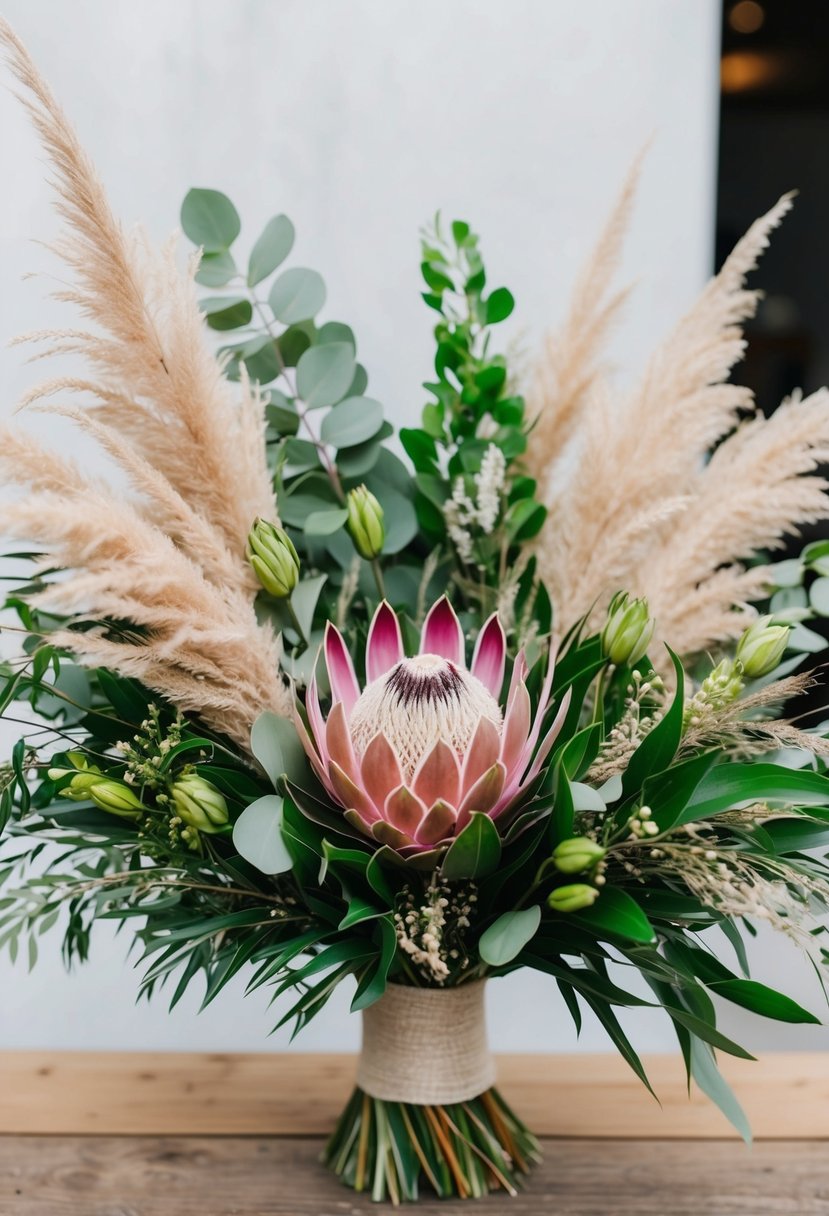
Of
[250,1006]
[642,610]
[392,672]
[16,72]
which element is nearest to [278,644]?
[392,672]

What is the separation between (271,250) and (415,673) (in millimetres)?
394

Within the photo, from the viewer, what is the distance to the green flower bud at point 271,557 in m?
0.59

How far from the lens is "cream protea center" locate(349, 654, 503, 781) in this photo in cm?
54

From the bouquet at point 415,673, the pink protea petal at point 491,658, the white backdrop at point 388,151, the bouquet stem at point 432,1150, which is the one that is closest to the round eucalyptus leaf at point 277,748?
the bouquet at point 415,673

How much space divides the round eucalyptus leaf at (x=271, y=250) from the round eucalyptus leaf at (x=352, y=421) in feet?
0.38

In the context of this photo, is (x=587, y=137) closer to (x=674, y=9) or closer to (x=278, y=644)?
(x=674, y=9)

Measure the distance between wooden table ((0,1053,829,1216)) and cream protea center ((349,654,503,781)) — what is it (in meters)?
0.32

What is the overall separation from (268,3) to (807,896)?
0.89 m

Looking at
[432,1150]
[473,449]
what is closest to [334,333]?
[473,449]

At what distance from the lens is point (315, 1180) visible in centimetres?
70

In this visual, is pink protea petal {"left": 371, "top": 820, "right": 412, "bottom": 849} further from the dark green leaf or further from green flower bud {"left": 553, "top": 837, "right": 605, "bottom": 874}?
the dark green leaf

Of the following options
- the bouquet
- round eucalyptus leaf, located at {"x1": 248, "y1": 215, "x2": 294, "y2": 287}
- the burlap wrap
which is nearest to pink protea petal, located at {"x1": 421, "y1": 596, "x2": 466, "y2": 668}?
the bouquet

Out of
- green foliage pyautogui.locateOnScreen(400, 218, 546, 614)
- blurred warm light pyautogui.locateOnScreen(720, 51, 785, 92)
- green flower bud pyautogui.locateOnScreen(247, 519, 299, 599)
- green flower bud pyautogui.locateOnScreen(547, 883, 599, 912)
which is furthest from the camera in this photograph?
blurred warm light pyautogui.locateOnScreen(720, 51, 785, 92)

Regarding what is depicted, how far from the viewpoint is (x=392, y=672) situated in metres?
0.55
